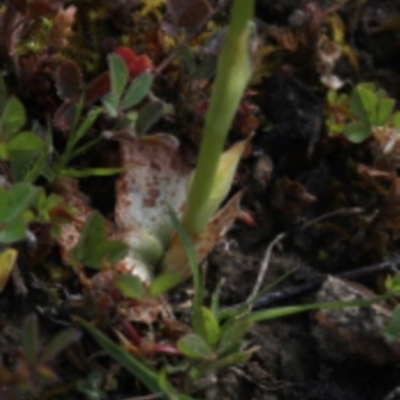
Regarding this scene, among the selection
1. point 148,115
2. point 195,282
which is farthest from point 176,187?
point 195,282

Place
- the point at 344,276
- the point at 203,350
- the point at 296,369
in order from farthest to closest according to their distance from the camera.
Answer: the point at 344,276
the point at 296,369
the point at 203,350

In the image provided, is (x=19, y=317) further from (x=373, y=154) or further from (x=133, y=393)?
(x=373, y=154)

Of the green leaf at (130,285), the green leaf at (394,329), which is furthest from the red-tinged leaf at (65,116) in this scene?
the green leaf at (394,329)

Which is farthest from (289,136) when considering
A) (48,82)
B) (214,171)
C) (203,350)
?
(203,350)

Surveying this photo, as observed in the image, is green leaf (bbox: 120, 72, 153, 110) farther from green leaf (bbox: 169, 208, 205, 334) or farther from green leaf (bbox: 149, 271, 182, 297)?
green leaf (bbox: 149, 271, 182, 297)

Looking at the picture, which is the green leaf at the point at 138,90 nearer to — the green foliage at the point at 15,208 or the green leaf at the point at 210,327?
the green foliage at the point at 15,208

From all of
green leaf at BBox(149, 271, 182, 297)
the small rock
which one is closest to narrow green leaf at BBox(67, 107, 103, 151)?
green leaf at BBox(149, 271, 182, 297)
